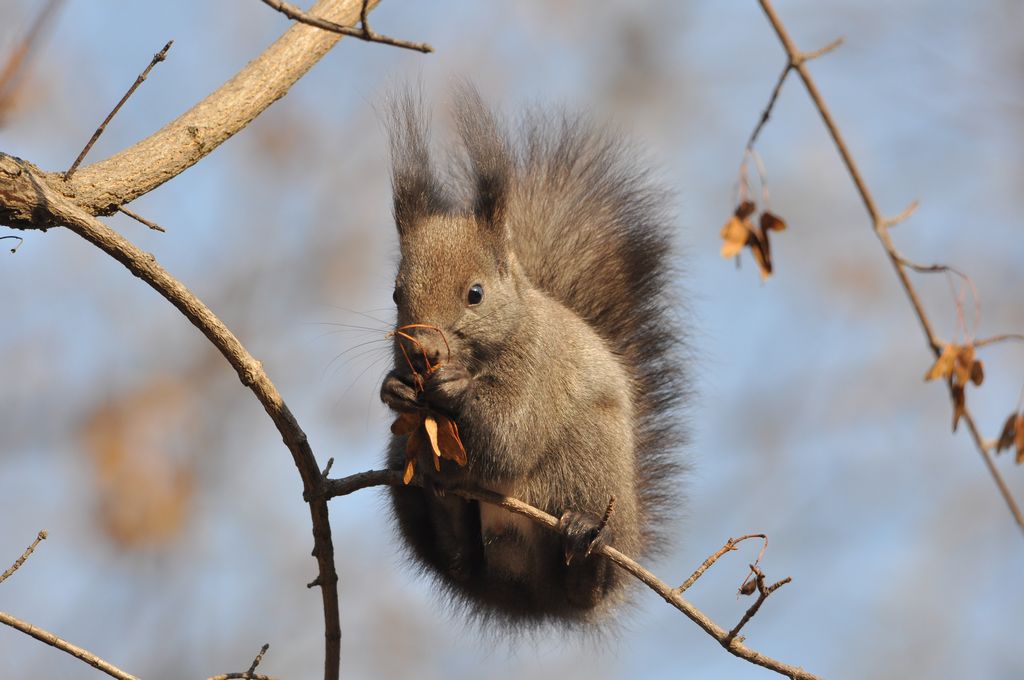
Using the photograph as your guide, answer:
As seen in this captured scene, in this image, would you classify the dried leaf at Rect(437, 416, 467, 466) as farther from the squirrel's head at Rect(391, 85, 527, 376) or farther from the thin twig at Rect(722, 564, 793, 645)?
the thin twig at Rect(722, 564, 793, 645)

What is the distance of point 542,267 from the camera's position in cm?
470

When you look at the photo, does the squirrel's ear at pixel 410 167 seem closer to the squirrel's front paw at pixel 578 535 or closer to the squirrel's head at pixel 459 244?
the squirrel's head at pixel 459 244

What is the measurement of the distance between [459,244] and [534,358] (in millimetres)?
492

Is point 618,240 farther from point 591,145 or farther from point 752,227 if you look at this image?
point 752,227

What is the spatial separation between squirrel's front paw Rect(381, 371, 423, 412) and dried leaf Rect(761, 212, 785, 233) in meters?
1.47

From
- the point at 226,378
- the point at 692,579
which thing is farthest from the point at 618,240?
the point at 226,378

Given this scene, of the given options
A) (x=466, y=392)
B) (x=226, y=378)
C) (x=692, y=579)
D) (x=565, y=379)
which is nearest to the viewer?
(x=692, y=579)

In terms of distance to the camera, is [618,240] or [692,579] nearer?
[692,579]

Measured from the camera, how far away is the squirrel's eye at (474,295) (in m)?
3.87

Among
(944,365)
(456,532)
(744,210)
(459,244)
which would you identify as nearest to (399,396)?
(459,244)

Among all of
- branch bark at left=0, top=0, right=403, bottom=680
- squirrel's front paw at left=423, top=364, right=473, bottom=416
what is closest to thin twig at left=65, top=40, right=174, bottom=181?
branch bark at left=0, top=0, right=403, bottom=680

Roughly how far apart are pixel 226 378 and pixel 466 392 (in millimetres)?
6273

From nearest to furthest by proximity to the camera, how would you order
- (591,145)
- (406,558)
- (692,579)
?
(692,579) → (406,558) → (591,145)

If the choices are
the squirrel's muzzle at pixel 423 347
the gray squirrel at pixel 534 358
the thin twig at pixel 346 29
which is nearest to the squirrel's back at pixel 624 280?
the gray squirrel at pixel 534 358
